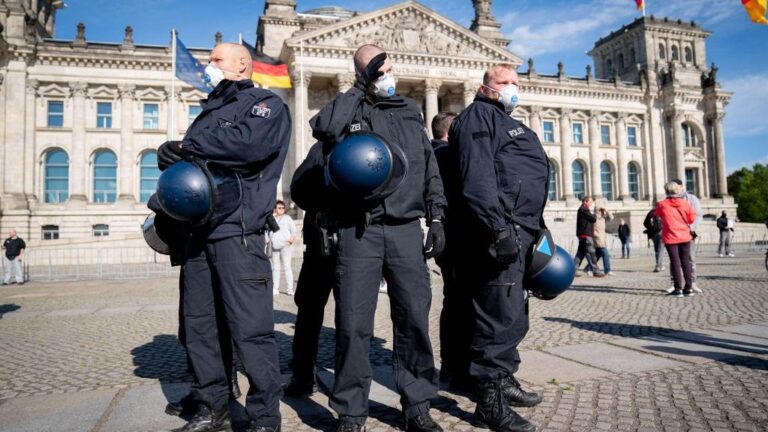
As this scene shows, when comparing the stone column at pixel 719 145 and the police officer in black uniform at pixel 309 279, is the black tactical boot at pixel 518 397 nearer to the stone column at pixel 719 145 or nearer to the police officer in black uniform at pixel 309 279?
the police officer in black uniform at pixel 309 279

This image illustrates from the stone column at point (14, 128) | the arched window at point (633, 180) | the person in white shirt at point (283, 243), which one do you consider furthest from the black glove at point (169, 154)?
the arched window at point (633, 180)

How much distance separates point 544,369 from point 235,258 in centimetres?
275

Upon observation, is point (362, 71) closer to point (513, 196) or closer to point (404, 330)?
A: point (513, 196)

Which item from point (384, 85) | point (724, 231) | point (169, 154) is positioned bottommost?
point (724, 231)

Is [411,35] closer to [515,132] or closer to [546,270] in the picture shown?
[515,132]

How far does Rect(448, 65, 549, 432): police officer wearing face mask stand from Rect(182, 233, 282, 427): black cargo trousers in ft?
4.34

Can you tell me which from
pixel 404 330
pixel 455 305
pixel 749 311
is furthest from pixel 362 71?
pixel 749 311

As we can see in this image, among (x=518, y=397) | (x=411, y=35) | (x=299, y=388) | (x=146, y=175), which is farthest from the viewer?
(x=411, y=35)

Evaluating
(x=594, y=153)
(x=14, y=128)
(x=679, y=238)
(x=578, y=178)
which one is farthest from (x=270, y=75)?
(x=594, y=153)

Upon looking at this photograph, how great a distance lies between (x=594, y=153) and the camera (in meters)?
46.0

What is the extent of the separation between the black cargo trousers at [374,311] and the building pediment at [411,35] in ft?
111

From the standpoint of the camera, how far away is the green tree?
66812 millimetres

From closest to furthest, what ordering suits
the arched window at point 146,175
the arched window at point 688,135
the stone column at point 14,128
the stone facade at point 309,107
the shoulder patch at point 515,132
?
the shoulder patch at point 515,132 < the stone column at point 14,128 < the stone facade at point 309,107 < the arched window at point 146,175 < the arched window at point 688,135

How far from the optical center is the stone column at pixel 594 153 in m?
45.8
